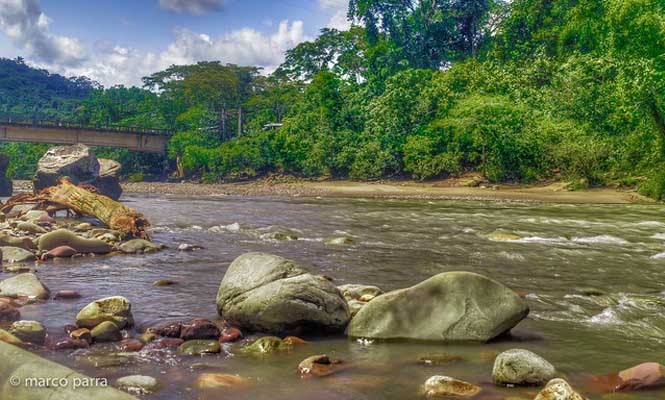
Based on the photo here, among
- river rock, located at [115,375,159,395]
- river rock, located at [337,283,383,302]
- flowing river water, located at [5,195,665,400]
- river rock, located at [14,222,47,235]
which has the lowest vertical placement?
flowing river water, located at [5,195,665,400]

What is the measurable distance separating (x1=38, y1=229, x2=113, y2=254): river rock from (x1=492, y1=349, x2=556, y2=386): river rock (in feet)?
30.0

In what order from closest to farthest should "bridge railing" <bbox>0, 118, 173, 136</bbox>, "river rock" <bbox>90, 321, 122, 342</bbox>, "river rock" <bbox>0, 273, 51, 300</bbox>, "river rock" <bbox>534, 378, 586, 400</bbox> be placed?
"river rock" <bbox>534, 378, 586, 400</bbox>
"river rock" <bbox>90, 321, 122, 342</bbox>
"river rock" <bbox>0, 273, 51, 300</bbox>
"bridge railing" <bbox>0, 118, 173, 136</bbox>

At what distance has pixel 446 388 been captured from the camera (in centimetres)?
453

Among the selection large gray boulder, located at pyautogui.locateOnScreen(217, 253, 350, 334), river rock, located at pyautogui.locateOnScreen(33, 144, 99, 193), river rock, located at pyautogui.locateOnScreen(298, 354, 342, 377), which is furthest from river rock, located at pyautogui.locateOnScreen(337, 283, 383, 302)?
river rock, located at pyautogui.locateOnScreen(33, 144, 99, 193)

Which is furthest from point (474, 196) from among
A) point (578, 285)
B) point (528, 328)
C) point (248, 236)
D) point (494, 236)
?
point (528, 328)

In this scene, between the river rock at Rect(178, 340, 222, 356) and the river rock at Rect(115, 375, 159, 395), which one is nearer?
the river rock at Rect(115, 375, 159, 395)

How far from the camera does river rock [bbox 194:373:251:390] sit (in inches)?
183

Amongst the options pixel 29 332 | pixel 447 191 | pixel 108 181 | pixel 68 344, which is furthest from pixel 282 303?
pixel 447 191

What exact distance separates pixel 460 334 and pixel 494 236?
9.53 metres

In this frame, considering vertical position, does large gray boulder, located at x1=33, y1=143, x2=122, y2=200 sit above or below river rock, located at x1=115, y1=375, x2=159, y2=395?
above

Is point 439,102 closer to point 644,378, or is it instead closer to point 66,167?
point 66,167

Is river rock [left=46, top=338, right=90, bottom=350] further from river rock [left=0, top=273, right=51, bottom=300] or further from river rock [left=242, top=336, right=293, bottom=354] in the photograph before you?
river rock [left=0, top=273, right=51, bottom=300]

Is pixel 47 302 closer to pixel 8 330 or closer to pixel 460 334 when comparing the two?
pixel 8 330

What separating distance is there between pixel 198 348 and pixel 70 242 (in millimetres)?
7094
